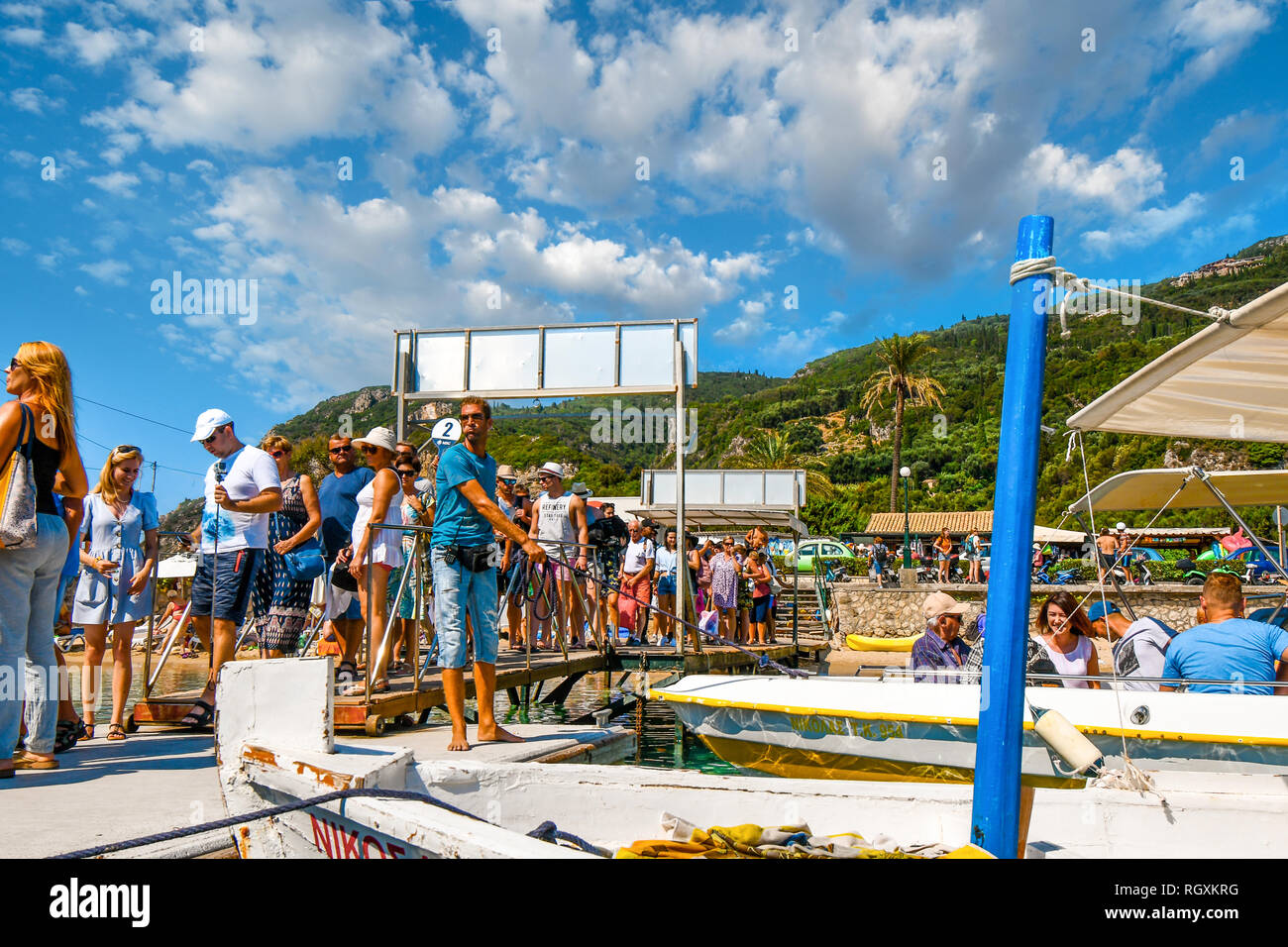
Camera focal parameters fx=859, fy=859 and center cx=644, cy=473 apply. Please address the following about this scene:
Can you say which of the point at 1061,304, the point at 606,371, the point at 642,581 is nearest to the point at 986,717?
the point at 1061,304

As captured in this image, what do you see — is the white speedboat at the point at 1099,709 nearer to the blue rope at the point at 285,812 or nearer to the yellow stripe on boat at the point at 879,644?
the blue rope at the point at 285,812

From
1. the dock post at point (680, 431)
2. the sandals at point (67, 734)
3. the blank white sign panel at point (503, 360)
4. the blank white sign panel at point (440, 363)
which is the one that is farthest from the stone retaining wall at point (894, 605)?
the sandals at point (67, 734)

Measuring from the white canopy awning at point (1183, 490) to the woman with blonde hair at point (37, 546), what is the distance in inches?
323

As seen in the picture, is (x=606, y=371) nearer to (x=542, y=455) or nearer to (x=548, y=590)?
(x=548, y=590)

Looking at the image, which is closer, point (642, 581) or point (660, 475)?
point (642, 581)

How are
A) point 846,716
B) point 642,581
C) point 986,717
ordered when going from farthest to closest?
point 642,581 → point 846,716 → point 986,717

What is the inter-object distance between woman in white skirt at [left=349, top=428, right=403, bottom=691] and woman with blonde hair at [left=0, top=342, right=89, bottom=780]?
1779 mm

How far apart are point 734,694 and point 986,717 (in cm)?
386

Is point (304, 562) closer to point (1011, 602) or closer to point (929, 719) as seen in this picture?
point (929, 719)

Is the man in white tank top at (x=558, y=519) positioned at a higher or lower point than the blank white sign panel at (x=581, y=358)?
lower

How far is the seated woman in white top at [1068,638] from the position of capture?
653 centimetres

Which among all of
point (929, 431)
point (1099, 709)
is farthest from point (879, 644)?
point (929, 431)

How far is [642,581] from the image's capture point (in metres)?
12.3

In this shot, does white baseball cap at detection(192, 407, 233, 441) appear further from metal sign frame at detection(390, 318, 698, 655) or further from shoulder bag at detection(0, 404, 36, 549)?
metal sign frame at detection(390, 318, 698, 655)
